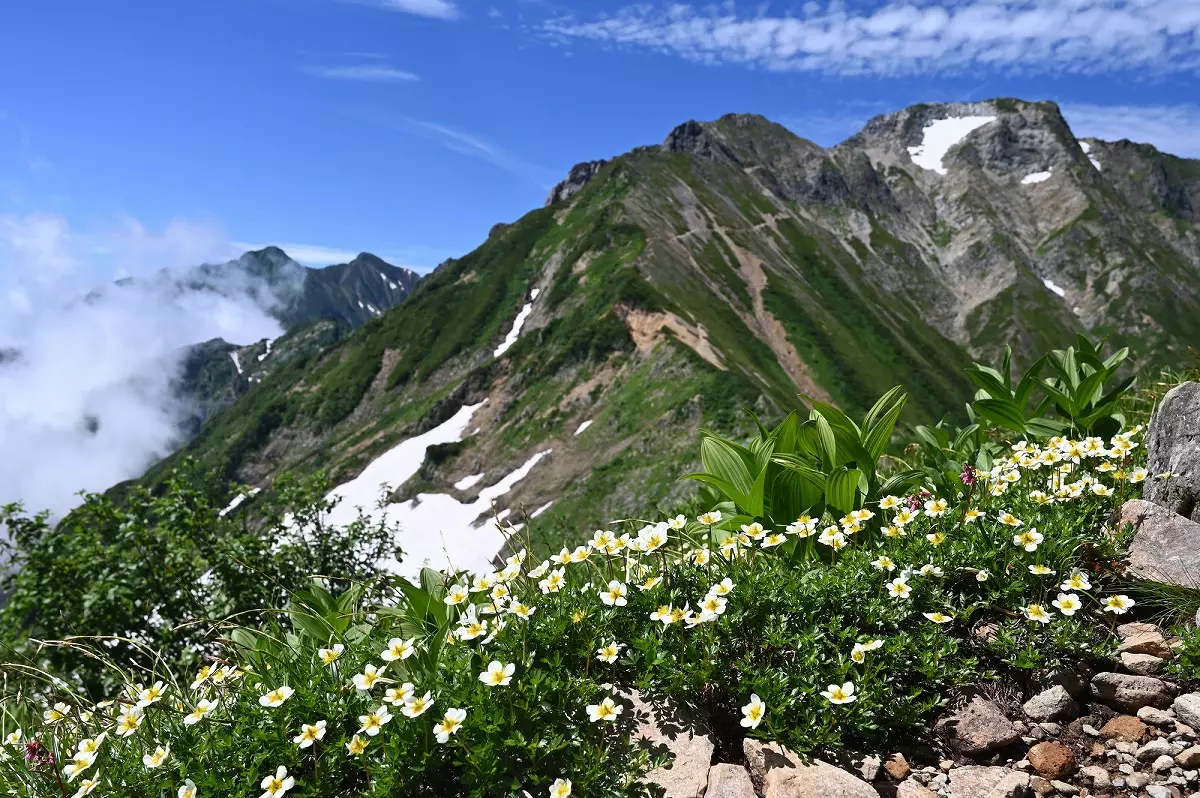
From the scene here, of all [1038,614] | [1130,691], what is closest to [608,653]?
[1038,614]

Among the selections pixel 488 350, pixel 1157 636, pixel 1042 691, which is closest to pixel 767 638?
pixel 1042 691

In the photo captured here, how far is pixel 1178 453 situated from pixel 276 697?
527 cm

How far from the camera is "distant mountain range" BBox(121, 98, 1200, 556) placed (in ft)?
201

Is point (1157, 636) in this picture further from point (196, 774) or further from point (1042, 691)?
point (196, 774)

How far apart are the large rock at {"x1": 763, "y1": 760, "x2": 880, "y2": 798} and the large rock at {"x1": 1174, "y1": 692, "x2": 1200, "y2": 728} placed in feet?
4.98

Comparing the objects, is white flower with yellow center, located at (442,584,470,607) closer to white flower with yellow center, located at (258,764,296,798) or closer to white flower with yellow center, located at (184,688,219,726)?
white flower with yellow center, located at (184,688,219,726)

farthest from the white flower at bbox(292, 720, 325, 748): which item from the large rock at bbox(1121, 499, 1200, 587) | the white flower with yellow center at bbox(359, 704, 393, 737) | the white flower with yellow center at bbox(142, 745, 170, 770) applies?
the large rock at bbox(1121, 499, 1200, 587)

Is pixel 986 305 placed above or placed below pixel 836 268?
below

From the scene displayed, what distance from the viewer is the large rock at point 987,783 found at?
9.89 ft

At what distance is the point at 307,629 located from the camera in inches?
162

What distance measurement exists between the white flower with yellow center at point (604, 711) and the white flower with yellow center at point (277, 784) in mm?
1243

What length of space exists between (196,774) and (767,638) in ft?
8.64

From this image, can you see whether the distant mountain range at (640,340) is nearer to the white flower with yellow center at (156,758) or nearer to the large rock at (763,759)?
the large rock at (763,759)

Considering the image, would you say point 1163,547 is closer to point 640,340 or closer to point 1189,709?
point 1189,709
